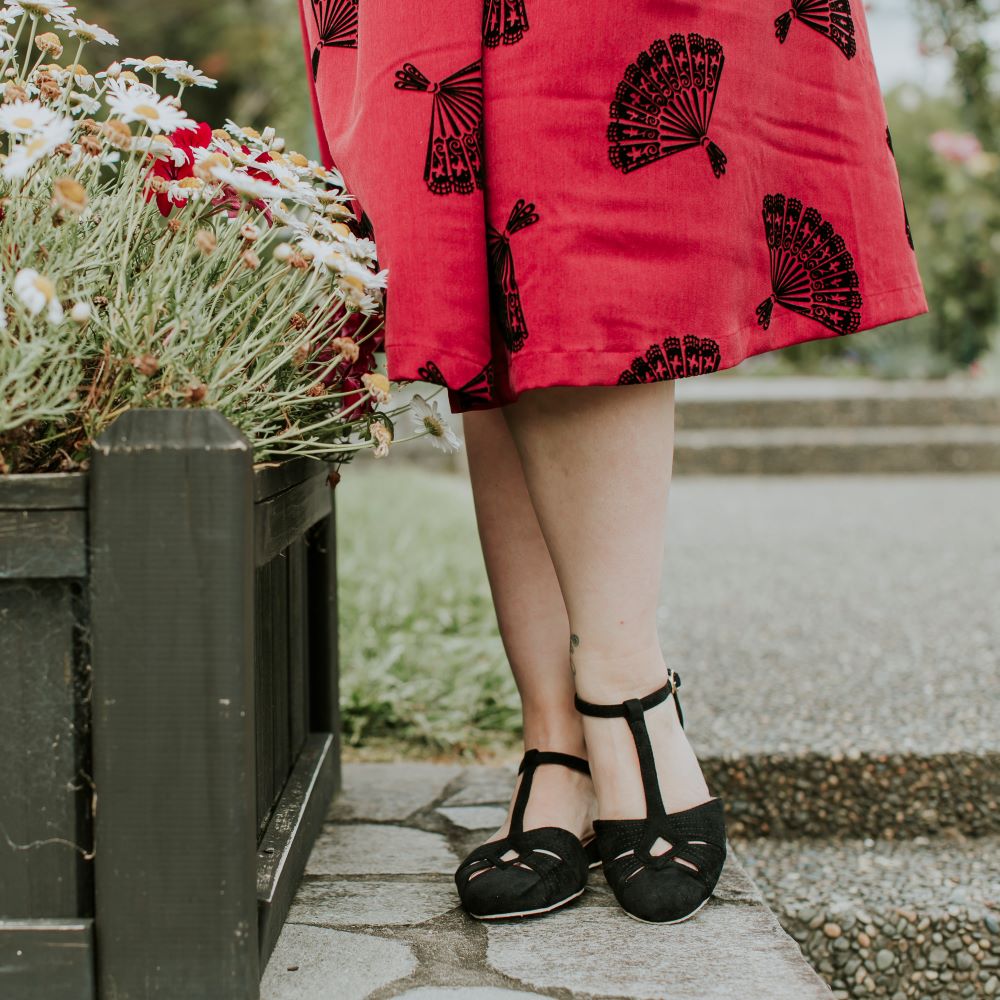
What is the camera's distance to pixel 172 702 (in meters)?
0.85

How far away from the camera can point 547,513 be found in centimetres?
114

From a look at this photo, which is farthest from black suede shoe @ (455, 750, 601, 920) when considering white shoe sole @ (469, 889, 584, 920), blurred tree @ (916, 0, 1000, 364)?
blurred tree @ (916, 0, 1000, 364)

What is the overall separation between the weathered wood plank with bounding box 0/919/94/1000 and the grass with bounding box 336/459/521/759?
0.93 metres

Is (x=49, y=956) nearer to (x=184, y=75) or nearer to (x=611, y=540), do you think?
(x=611, y=540)

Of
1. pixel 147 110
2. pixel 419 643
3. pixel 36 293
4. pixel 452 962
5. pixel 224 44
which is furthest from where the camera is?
pixel 224 44

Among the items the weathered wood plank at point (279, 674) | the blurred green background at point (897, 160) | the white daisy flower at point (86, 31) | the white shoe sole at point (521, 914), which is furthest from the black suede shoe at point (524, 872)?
the blurred green background at point (897, 160)

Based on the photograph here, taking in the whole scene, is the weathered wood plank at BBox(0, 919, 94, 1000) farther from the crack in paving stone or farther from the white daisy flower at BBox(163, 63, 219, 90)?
the white daisy flower at BBox(163, 63, 219, 90)

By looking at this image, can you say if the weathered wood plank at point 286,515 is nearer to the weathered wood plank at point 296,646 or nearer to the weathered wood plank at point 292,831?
the weathered wood plank at point 296,646

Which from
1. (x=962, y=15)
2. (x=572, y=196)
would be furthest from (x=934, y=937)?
(x=962, y=15)

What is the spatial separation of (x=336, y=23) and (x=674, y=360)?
1.71 feet

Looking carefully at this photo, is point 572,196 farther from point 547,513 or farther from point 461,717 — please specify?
point 461,717

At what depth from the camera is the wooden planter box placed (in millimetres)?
837

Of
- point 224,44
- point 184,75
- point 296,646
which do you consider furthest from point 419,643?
point 224,44

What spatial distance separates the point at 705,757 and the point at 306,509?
0.67 meters
